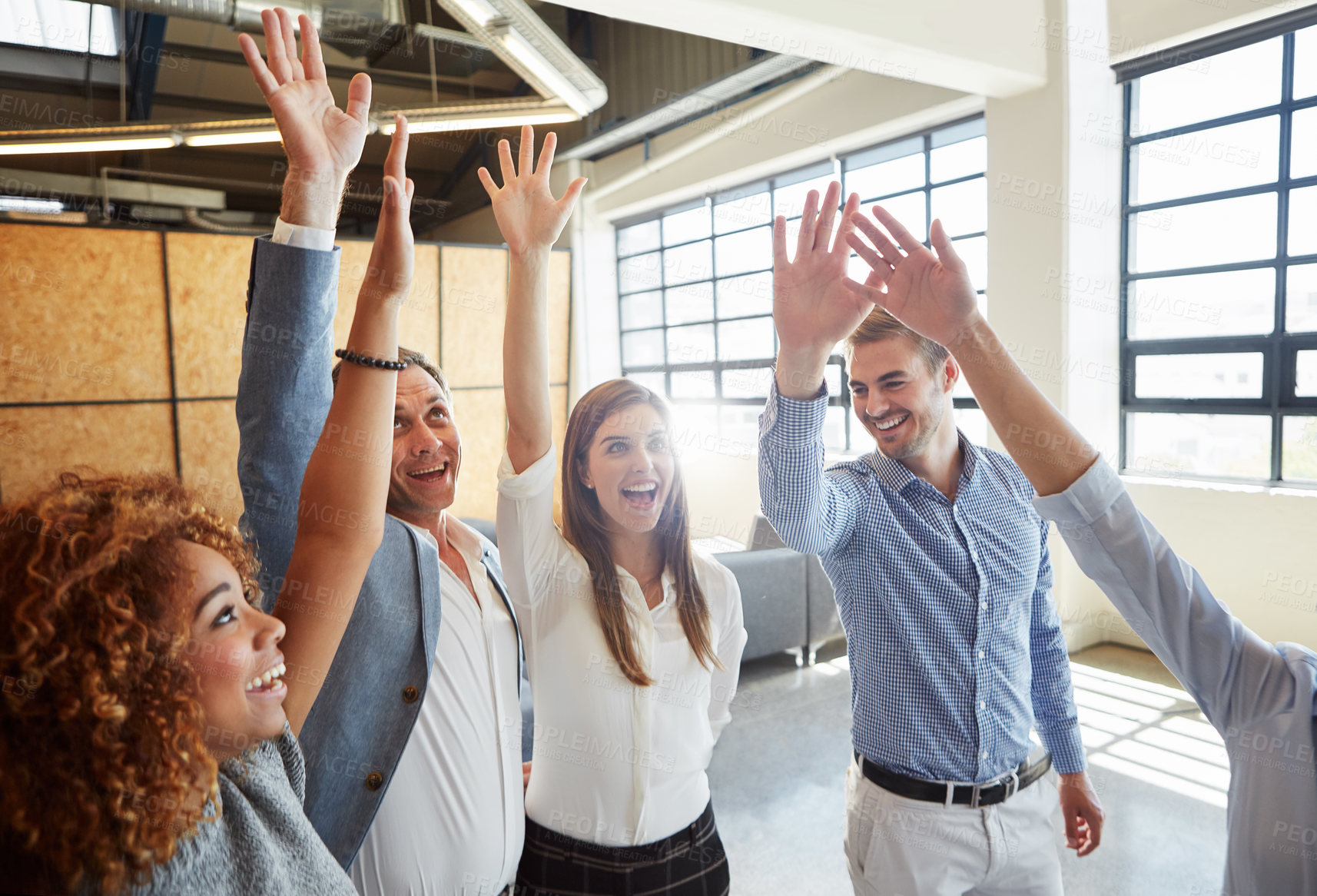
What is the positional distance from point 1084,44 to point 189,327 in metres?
6.29

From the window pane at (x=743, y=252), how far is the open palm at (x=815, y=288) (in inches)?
246

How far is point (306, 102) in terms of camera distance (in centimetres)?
97

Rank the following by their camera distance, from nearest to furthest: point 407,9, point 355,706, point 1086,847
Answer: point 355,706 → point 1086,847 → point 407,9

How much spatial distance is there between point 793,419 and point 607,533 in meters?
0.46

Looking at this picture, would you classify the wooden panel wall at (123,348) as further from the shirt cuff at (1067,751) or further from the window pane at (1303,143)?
the window pane at (1303,143)

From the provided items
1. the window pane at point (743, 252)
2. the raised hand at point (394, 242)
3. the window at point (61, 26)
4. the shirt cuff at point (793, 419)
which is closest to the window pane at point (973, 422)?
the window pane at point (743, 252)

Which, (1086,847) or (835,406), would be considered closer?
(1086,847)

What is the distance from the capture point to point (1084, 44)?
15.3 feet

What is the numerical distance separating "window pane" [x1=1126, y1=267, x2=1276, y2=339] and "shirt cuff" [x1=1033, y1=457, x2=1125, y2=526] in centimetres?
487

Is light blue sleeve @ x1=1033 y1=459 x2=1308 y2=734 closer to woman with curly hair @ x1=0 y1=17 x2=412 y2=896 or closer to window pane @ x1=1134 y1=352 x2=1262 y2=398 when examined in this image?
woman with curly hair @ x1=0 y1=17 x2=412 y2=896

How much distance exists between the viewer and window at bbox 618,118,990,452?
6.15m

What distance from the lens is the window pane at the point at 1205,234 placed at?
457 centimetres

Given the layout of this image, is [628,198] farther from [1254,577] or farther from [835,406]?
[1254,577]

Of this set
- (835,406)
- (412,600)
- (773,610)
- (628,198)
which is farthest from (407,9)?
(412,600)
